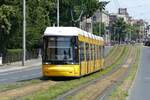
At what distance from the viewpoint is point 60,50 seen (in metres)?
33.6

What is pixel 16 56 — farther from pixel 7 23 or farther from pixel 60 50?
pixel 60 50

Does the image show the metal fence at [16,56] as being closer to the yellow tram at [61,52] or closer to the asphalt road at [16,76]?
the asphalt road at [16,76]

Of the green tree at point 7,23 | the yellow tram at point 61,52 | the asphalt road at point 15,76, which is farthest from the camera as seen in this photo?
the green tree at point 7,23

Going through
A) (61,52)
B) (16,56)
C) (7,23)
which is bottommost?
(16,56)

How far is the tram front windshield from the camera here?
1324 inches

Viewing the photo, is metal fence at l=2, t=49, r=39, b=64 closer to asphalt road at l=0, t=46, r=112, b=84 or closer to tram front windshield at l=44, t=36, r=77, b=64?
asphalt road at l=0, t=46, r=112, b=84

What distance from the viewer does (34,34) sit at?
79625 mm

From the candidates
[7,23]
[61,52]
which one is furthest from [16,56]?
[61,52]

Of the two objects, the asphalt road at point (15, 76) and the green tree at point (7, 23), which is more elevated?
the green tree at point (7, 23)

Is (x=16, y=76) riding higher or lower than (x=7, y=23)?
lower

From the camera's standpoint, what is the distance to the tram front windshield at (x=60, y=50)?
33625 millimetres

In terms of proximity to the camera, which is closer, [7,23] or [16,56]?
[7,23]

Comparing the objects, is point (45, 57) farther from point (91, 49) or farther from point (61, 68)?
point (91, 49)

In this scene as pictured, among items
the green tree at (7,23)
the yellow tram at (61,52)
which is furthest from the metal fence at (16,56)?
the yellow tram at (61,52)
